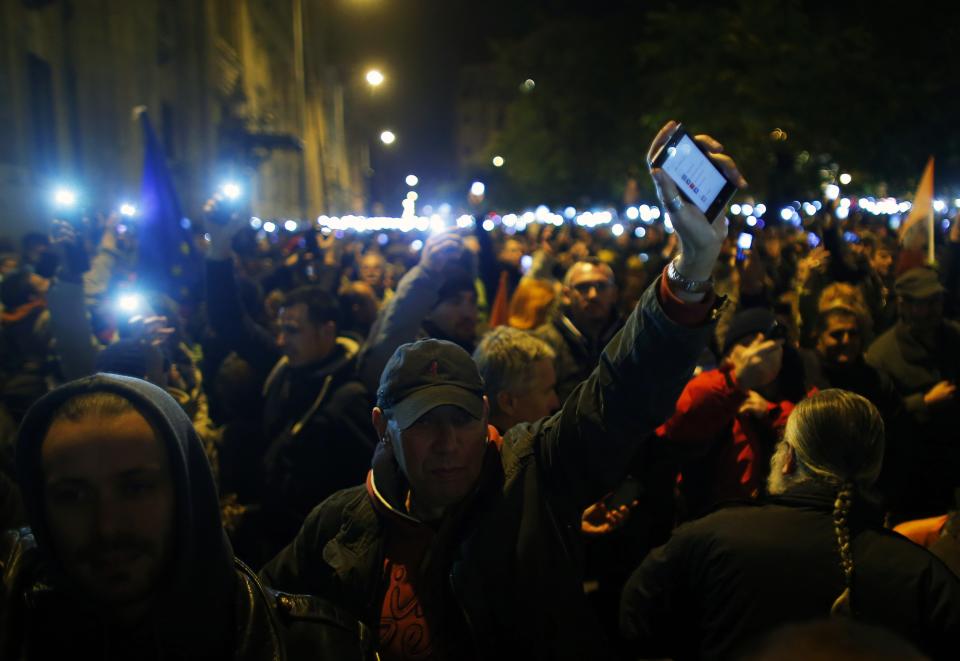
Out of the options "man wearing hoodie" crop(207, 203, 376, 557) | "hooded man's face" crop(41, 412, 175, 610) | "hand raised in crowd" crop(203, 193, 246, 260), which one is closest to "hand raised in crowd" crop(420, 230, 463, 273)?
"man wearing hoodie" crop(207, 203, 376, 557)

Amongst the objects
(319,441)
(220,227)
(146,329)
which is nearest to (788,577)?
(319,441)

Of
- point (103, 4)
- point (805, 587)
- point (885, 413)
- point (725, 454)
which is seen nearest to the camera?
point (805, 587)

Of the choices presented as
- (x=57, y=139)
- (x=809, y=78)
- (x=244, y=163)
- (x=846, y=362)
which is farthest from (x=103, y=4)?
(x=846, y=362)

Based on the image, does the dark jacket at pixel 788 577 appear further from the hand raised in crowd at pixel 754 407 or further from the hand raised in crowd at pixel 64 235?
the hand raised in crowd at pixel 64 235

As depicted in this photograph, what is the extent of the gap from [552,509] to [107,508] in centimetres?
111

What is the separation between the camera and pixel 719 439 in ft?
12.7

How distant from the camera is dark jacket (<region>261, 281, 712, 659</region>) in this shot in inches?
83.3

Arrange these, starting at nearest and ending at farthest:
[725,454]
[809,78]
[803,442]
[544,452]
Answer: [544,452] < [803,442] < [725,454] < [809,78]

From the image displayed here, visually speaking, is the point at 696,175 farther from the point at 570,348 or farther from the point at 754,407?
the point at 570,348

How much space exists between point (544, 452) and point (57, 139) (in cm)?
1688

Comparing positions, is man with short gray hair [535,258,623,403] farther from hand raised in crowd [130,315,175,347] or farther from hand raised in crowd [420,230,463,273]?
hand raised in crowd [130,315,175,347]

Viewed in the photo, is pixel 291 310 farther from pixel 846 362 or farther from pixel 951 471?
pixel 951 471

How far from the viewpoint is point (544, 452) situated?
2408 mm

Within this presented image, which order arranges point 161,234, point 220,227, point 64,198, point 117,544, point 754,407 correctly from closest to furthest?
point 117,544 < point 754,407 < point 220,227 < point 161,234 < point 64,198
